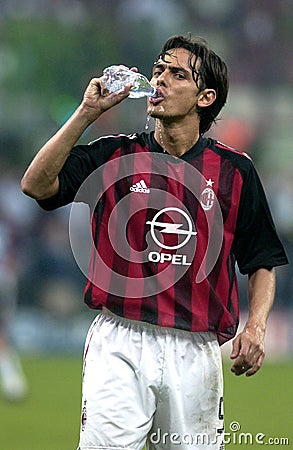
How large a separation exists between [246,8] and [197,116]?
9.32 m

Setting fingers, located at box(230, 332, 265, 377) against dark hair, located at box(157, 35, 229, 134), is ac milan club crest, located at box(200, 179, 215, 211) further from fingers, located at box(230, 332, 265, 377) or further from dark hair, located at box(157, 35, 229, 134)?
fingers, located at box(230, 332, 265, 377)

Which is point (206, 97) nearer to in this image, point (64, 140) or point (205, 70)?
point (205, 70)

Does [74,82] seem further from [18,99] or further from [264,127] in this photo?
[264,127]

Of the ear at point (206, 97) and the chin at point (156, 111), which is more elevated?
the ear at point (206, 97)

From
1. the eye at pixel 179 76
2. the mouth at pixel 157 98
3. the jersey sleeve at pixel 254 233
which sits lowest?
the jersey sleeve at pixel 254 233

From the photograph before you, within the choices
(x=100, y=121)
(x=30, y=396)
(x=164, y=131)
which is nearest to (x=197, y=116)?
(x=164, y=131)

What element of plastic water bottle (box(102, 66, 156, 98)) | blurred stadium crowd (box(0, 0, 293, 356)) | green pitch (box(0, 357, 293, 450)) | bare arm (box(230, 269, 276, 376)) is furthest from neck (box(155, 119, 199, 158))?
blurred stadium crowd (box(0, 0, 293, 356))

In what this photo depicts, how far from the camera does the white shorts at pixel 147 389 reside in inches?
134

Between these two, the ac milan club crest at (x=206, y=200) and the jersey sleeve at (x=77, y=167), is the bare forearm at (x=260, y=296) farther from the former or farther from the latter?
the jersey sleeve at (x=77, y=167)

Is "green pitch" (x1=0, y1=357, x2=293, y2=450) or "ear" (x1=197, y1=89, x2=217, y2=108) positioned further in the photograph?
"green pitch" (x1=0, y1=357, x2=293, y2=450)

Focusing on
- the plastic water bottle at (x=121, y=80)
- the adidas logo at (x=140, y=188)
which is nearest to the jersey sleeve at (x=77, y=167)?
the adidas logo at (x=140, y=188)

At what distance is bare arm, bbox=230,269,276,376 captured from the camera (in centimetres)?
343

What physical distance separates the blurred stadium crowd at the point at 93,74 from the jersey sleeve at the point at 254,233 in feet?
25.5

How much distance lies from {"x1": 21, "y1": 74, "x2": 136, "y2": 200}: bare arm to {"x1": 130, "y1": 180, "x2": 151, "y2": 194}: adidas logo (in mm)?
317
